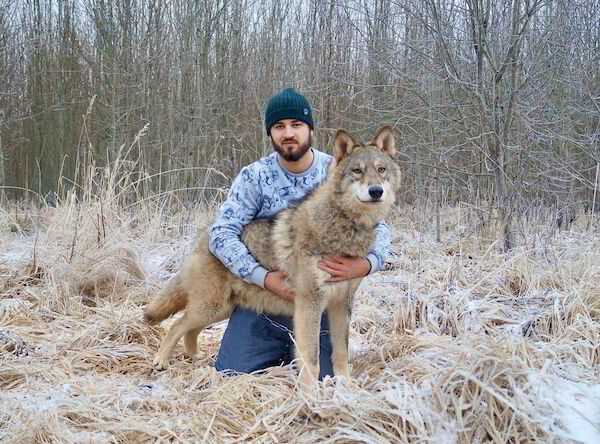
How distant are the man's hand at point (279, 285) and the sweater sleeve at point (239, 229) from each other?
0.13ft

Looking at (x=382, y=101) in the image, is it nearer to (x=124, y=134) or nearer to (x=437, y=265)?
(x=437, y=265)

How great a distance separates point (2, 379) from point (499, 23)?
19.5 ft

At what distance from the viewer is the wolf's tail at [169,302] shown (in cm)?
375

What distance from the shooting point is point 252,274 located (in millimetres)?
3381

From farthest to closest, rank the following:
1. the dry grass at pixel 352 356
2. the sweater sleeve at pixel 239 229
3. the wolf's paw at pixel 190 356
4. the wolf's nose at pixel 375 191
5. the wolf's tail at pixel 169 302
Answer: the wolf's paw at pixel 190 356
the wolf's tail at pixel 169 302
the sweater sleeve at pixel 239 229
the wolf's nose at pixel 375 191
the dry grass at pixel 352 356

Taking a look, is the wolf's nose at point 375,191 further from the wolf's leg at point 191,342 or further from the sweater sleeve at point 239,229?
the wolf's leg at point 191,342

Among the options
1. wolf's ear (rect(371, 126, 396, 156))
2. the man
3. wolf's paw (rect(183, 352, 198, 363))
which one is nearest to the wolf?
wolf's ear (rect(371, 126, 396, 156))

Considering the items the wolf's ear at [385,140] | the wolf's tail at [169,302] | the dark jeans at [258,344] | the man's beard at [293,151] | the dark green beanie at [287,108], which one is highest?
the dark green beanie at [287,108]

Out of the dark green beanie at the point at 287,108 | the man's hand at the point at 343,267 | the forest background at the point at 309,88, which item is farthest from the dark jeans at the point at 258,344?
the forest background at the point at 309,88

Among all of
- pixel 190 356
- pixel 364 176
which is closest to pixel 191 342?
pixel 190 356

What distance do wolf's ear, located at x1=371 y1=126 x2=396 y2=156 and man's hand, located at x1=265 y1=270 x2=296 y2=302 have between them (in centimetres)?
102

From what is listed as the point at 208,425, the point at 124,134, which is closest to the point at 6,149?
the point at 124,134

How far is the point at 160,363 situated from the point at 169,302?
1.39ft

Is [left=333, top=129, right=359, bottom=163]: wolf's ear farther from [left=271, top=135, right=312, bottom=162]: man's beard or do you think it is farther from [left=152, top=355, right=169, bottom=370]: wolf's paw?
[left=152, top=355, right=169, bottom=370]: wolf's paw
